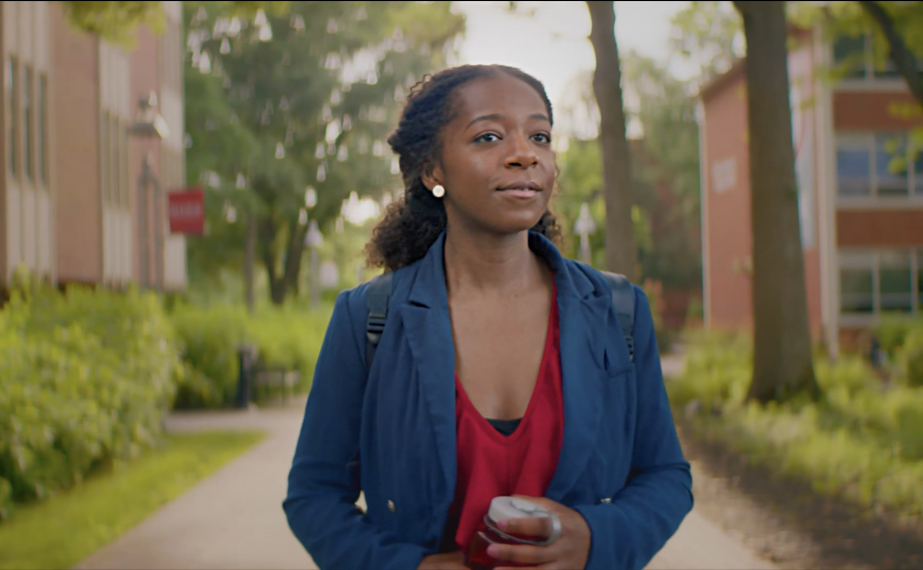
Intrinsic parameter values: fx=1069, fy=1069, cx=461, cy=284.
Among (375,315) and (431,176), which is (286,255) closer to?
(431,176)

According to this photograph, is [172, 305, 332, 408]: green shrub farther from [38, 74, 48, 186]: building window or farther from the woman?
the woman

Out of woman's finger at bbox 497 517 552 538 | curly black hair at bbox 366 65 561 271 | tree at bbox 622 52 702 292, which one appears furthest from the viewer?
tree at bbox 622 52 702 292

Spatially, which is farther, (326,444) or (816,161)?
(816,161)

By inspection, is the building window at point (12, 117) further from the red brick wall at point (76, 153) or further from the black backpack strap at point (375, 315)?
the black backpack strap at point (375, 315)

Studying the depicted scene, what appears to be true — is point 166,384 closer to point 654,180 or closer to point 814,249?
point 814,249

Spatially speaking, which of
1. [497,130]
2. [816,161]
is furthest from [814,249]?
[497,130]

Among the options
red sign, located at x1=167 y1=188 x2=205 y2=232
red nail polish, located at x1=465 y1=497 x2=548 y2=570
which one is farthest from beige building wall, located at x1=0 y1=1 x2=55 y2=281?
red nail polish, located at x1=465 y1=497 x2=548 y2=570

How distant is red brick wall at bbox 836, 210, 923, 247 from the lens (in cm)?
3017

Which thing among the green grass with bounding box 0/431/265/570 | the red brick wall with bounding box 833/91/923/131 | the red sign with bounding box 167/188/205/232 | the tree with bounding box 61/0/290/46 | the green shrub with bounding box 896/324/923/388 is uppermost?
the red brick wall with bounding box 833/91/923/131

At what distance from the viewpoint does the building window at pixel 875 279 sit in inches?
1189

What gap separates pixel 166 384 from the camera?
1088cm

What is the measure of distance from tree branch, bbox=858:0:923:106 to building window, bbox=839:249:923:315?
59.3 ft

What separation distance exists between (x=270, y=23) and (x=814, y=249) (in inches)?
839

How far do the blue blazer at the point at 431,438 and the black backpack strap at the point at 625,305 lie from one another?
0.06 feet
